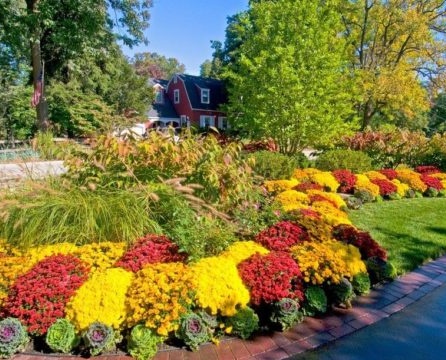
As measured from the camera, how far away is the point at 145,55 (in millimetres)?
71812

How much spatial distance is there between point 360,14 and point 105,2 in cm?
1303

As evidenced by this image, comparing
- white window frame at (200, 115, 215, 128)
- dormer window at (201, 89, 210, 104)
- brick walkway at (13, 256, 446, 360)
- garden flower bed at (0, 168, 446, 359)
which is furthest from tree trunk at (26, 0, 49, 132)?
dormer window at (201, 89, 210, 104)

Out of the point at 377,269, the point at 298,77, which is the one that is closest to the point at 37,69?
the point at 298,77

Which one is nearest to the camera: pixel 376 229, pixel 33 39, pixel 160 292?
pixel 160 292

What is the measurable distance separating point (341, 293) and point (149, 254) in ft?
6.07

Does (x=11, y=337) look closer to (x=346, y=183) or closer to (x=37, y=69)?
(x=346, y=183)

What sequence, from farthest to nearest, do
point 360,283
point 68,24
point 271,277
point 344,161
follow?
point 68,24 < point 344,161 < point 360,283 < point 271,277

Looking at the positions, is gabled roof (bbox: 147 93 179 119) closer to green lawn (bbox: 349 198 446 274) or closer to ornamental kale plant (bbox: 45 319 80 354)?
green lawn (bbox: 349 198 446 274)

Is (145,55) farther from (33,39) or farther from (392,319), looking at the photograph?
(392,319)

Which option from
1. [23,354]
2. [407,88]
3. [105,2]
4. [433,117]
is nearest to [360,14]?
[407,88]

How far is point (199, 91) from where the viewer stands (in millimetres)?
31281

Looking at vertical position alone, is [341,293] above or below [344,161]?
below

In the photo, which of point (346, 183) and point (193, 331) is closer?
point (193, 331)

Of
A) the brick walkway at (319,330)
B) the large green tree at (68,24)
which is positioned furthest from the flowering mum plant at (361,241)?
the large green tree at (68,24)
